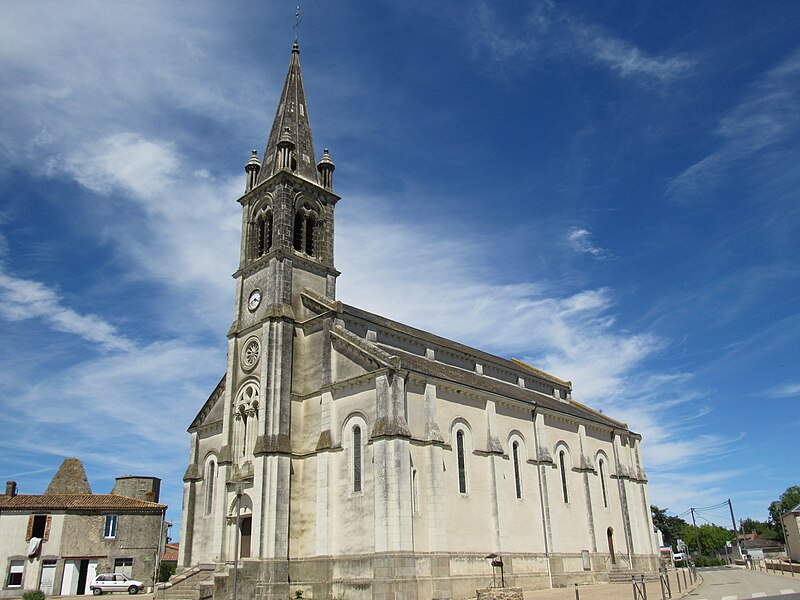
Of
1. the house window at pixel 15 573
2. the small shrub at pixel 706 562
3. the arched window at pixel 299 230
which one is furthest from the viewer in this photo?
the small shrub at pixel 706 562

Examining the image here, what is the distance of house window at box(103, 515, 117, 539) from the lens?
43.2 meters

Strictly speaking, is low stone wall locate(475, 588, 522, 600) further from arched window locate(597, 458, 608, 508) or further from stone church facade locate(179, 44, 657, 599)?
arched window locate(597, 458, 608, 508)

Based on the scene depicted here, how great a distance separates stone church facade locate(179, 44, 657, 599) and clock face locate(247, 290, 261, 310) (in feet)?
0.54

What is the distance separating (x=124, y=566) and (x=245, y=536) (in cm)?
1723

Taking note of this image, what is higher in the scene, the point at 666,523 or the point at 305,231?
the point at 305,231

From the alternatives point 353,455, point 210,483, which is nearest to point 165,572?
point 210,483

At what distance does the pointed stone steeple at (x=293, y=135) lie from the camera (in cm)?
3719

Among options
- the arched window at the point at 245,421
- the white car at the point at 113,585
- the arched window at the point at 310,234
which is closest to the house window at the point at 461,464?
the arched window at the point at 245,421

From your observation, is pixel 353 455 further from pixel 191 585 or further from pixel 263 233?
pixel 263 233

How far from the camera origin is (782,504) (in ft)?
386

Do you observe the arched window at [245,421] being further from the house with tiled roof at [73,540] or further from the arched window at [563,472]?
the arched window at [563,472]

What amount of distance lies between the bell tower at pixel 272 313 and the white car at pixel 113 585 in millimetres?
12746

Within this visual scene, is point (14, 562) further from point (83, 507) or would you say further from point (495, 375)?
point (495, 375)

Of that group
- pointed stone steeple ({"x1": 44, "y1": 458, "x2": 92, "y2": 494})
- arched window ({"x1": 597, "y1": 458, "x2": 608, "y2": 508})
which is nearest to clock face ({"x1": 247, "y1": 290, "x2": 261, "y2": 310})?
arched window ({"x1": 597, "y1": 458, "x2": 608, "y2": 508})
